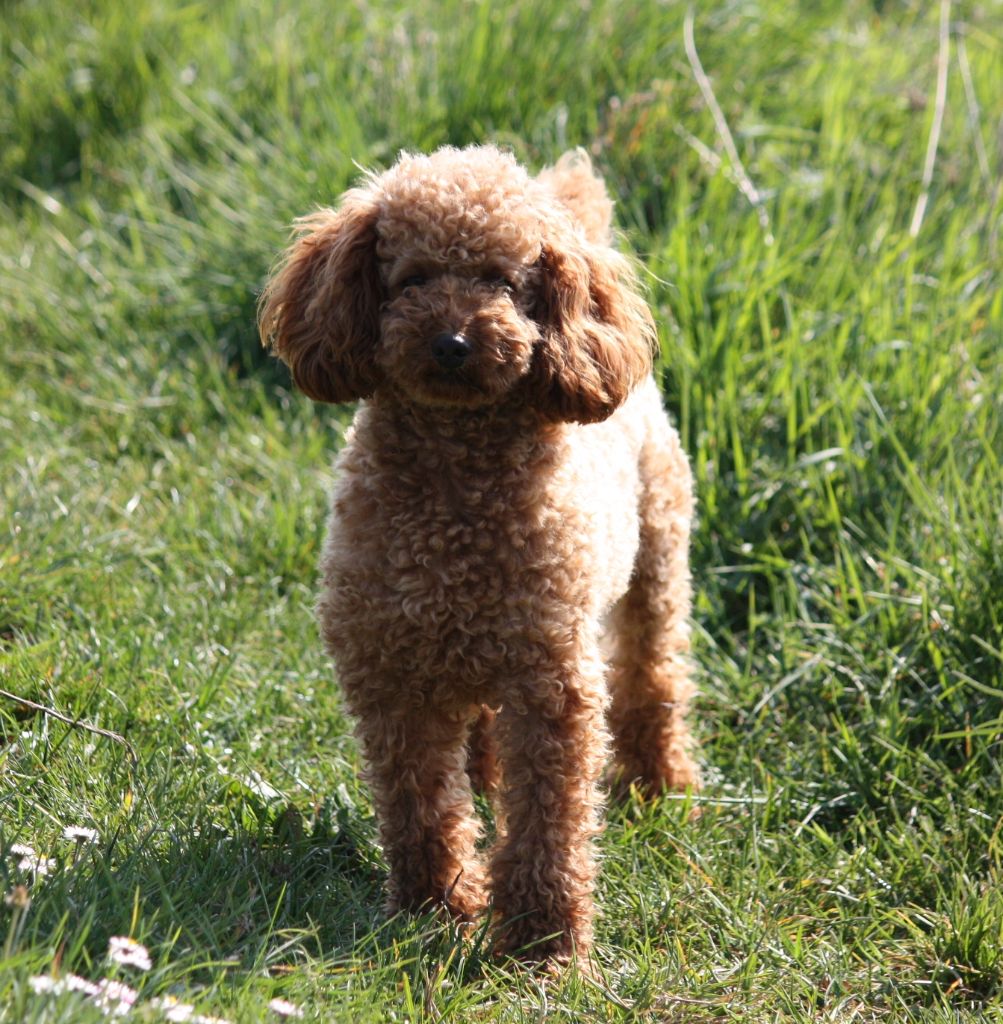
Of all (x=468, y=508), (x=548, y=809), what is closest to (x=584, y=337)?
(x=468, y=508)

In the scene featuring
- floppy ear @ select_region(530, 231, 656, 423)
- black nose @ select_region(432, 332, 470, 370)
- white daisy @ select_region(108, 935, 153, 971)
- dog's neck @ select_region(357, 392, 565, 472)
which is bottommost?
white daisy @ select_region(108, 935, 153, 971)

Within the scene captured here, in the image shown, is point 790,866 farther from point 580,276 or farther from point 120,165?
point 120,165

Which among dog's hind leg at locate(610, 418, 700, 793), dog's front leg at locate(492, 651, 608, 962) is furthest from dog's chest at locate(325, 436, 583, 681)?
dog's hind leg at locate(610, 418, 700, 793)

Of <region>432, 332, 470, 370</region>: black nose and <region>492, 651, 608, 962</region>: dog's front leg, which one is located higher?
<region>432, 332, 470, 370</region>: black nose

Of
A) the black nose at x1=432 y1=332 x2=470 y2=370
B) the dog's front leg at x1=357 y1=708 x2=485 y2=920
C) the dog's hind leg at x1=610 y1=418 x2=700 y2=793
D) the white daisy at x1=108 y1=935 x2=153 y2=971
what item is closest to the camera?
the white daisy at x1=108 y1=935 x2=153 y2=971

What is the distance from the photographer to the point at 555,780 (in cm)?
302

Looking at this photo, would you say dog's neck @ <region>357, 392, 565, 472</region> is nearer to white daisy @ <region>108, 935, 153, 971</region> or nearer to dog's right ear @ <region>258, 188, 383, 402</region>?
dog's right ear @ <region>258, 188, 383, 402</region>

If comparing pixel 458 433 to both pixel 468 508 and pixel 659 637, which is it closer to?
pixel 468 508

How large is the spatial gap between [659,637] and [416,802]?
100 cm

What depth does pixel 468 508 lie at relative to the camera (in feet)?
9.71

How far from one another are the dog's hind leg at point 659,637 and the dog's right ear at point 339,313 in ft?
3.24

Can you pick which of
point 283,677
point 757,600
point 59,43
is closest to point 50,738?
point 283,677

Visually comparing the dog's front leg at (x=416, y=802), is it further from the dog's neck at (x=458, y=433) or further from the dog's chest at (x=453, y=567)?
the dog's neck at (x=458, y=433)

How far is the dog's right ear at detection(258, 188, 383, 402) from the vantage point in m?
2.97
